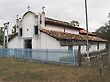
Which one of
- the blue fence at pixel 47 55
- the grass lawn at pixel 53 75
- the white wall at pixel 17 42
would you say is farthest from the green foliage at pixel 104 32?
the grass lawn at pixel 53 75

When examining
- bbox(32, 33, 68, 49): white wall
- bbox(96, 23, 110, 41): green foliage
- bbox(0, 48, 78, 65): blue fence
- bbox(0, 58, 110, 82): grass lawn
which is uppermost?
bbox(96, 23, 110, 41): green foliage

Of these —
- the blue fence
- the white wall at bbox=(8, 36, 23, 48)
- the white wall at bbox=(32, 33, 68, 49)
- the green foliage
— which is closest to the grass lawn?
the blue fence

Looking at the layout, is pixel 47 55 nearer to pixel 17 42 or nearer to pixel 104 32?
pixel 17 42

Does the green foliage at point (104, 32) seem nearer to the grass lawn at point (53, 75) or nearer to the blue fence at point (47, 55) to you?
the blue fence at point (47, 55)

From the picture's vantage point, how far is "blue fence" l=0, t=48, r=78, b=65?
21263 millimetres

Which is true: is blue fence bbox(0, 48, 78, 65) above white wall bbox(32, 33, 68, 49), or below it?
below

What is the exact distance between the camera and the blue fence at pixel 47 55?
69.8 feet

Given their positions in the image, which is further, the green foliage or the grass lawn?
the green foliage

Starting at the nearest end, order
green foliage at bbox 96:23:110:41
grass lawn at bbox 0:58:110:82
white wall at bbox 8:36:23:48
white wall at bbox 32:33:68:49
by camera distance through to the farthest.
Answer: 1. grass lawn at bbox 0:58:110:82
2. white wall at bbox 32:33:68:49
3. white wall at bbox 8:36:23:48
4. green foliage at bbox 96:23:110:41

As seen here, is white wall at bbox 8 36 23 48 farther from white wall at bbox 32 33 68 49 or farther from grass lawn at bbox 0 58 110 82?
grass lawn at bbox 0 58 110 82

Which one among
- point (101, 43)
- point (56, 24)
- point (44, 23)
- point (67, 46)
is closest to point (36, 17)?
point (44, 23)

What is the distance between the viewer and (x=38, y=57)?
25.5 meters

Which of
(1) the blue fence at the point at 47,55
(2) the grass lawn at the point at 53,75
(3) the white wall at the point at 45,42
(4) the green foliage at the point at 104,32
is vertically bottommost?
(2) the grass lawn at the point at 53,75

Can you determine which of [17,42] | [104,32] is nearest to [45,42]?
[17,42]
